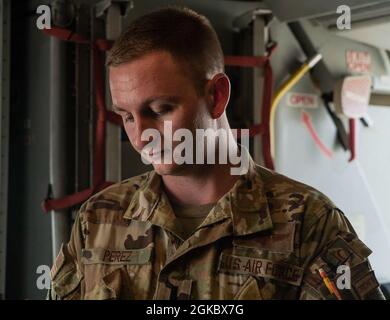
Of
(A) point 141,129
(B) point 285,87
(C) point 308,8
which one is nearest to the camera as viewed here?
(A) point 141,129

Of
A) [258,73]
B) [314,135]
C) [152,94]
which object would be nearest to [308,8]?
[258,73]

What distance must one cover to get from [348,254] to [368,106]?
1.51m

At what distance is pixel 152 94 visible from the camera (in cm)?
100

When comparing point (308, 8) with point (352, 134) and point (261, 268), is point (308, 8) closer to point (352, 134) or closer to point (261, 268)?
point (352, 134)

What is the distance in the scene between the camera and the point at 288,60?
2207 millimetres

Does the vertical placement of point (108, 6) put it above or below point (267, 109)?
above

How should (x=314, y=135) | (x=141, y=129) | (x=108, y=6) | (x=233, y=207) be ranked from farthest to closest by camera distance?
(x=314, y=135), (x=108, y=6), (x=233, y=207), (x=141, y=129)

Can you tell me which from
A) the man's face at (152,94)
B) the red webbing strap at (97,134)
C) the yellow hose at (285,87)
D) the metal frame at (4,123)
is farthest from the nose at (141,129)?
the yellow hose at (285,87)

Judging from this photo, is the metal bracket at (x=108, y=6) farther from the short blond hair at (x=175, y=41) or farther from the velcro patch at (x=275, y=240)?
the velcro patch at (x=275, y=240)

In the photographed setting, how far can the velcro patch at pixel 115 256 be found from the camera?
3.66 ft

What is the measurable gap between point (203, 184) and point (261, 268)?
200 millimetres

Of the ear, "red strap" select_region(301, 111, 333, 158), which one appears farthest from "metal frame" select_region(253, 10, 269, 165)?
the ear

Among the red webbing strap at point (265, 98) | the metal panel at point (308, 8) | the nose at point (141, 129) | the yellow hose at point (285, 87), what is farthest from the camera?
the yellow hose at point (285, 87)

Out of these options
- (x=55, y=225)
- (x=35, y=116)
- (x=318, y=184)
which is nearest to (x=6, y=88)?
(x=35, y=116)
